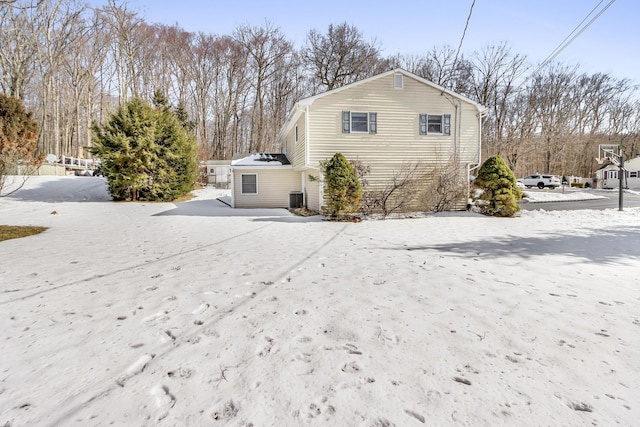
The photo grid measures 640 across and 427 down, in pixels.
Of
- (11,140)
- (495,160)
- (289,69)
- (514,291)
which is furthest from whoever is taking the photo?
(289,69)

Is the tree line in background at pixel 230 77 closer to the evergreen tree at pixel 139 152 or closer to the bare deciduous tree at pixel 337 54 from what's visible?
the bare deciduous tree at pixel 337 54

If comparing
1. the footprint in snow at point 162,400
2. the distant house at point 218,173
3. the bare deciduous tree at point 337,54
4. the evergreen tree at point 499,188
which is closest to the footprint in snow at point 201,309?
the footprint in snow at point 162,400

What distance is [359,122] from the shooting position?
1365 centimetres

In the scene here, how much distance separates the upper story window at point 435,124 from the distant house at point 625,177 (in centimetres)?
3086

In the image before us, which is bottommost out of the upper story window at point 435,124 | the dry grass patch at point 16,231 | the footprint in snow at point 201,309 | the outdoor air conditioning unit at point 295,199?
the footprint in snow at point 201,309

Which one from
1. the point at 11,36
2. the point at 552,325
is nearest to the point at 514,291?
the point at 552,325

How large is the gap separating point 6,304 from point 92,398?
247cm

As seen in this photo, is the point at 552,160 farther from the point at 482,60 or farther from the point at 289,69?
the point at 289,69

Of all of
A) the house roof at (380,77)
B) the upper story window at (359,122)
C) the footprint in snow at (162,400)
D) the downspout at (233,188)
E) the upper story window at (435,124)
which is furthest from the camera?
the downspout at (233,188)

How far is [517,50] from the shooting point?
28.9 m

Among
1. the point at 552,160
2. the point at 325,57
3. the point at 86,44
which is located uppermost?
the point at 86,44

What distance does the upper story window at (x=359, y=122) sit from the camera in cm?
1355

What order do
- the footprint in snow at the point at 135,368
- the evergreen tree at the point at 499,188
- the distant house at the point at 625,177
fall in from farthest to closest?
the distant house at the point at 625,177
the evergreen tree at the point at 499,188
the footprint in snow at the point at 135,368

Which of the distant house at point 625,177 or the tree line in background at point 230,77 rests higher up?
the tree line in background at point 230,77
